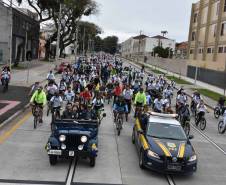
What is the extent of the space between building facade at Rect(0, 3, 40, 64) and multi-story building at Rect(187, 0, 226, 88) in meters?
23.1

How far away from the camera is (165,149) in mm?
11656

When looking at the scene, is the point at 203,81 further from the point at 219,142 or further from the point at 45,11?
the point at 219,142

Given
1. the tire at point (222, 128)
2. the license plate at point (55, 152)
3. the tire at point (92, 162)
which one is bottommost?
the tire at point (222, 128)

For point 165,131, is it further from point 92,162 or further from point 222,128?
point 222,128

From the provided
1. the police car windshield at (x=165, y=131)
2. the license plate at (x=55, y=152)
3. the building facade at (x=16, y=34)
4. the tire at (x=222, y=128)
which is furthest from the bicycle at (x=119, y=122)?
the building facade at (x=16, y=34)

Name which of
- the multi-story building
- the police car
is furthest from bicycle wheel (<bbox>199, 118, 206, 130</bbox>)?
the multi-story building

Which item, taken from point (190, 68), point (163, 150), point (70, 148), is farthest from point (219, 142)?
point (190, 68)

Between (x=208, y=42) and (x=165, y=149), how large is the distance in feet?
178

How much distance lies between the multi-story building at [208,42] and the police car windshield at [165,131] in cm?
3649

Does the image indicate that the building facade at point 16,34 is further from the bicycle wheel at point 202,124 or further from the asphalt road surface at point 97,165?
the asphalt road surface at point 97,165

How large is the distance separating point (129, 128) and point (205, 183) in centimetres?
781

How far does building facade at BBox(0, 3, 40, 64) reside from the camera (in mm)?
51375

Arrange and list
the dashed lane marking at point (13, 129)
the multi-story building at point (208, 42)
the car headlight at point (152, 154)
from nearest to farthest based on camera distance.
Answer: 1. the car headlight at point (152, 154)
2. the dashed lane marking at point (13, 129)
3. the multi-story building at point (208, 42)

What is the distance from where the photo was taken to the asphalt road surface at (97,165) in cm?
1079
